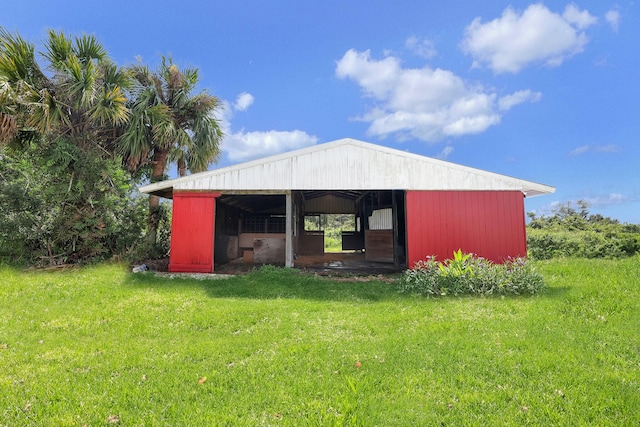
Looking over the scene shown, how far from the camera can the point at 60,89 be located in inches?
405

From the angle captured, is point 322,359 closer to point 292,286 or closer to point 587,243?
point 292,286

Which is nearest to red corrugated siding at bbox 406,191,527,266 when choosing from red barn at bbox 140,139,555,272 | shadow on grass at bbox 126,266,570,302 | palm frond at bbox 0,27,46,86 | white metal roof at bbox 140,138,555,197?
red barn at bbox 140,139,555,272

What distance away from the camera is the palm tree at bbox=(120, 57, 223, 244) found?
480 inches

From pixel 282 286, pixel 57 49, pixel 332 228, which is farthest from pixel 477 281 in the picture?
pixel 332 228

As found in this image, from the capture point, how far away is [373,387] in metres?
3.32

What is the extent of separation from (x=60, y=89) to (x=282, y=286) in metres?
8.80

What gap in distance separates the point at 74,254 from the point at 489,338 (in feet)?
37.9

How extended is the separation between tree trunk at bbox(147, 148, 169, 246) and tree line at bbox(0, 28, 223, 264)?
0.25 ft

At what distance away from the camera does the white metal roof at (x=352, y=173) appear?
31.4ft

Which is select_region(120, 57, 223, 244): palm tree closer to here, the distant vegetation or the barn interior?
the barn interior

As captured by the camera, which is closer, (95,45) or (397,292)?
(397,292)

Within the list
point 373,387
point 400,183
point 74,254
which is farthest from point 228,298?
point 74,254

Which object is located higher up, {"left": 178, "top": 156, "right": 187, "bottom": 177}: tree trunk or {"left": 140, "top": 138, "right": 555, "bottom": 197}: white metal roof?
{"left": 178, "top": 156, "right": 187, "bottom": 177}: tree trunk

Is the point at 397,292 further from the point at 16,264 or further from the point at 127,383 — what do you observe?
the point at 16,264
